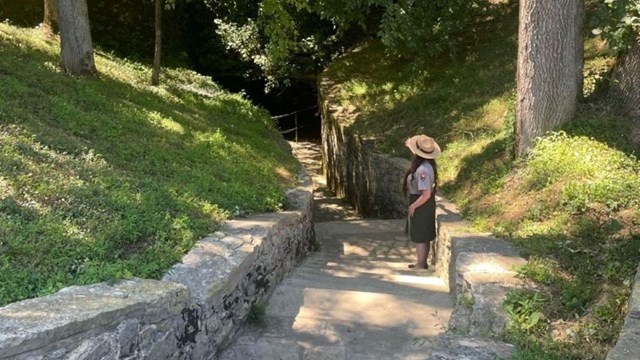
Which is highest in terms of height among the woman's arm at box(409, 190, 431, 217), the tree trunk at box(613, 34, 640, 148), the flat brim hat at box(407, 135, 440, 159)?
the tree trunk at box(613, 34, 640, 148)

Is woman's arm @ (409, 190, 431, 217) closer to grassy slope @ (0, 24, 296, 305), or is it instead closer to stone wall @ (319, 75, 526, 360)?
stone wall @ (319, 75, 526, 360)

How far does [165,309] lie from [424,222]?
3879 mm

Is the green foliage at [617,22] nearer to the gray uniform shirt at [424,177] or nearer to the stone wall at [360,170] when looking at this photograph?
the gray uniform shirt at [424,177]

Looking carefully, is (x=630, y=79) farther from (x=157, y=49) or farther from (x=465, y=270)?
(x=157, y=49)

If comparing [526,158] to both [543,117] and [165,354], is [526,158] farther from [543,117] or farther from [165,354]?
[165,354]

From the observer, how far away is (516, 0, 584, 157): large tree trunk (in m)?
6.55

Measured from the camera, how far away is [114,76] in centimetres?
1087

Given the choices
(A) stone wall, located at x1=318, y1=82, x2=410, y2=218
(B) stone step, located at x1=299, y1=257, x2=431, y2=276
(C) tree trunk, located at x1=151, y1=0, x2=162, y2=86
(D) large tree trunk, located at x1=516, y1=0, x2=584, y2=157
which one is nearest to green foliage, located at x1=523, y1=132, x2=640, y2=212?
(D) large tree trunk, located at x1=516, y1=0, x2=584, y2=157

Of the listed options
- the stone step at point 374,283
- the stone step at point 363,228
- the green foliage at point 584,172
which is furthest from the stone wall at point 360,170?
the stone step at point 374,283

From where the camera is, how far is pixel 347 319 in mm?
4625

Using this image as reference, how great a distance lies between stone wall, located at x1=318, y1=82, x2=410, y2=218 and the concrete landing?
4.00 metres

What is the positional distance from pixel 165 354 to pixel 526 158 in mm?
4946

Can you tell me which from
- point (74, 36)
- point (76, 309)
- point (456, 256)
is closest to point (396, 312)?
point (456, 256)

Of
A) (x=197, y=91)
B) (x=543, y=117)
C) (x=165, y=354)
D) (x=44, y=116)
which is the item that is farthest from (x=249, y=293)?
(x=197, y=91)
